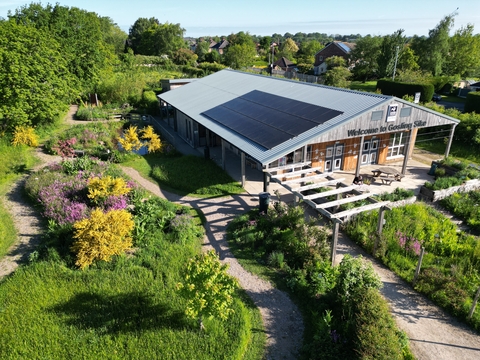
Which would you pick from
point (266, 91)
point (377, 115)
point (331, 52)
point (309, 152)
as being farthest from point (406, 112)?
point (331, 52)

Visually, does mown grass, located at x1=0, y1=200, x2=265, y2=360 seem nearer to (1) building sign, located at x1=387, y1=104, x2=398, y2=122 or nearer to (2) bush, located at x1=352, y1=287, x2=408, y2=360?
(2) bush, located at x1=352, y1=287, x2=408, y2=360

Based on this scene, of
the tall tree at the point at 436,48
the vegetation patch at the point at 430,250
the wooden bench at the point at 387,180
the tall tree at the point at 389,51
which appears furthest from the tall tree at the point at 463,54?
the vegetation patch at the point at 430,250

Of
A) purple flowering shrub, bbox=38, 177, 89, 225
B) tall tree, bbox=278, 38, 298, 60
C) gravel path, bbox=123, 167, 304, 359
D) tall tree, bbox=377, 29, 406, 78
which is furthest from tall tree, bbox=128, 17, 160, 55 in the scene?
gravel path, bbox=123, 167, 304, 359

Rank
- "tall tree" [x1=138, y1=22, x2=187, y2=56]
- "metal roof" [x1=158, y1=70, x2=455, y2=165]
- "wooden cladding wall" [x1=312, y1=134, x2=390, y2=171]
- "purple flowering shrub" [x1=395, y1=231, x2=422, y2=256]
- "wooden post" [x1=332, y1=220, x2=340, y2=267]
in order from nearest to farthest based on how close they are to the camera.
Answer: "wooden post" [x1=332, y1=220, x2=340, y2=267], "purple flowering shrub" [x1=395, y1=231, x2=422, y2=256], "metal roof" [x1=158, y1=70, x2=455, y2=165], "wooden cladding wall" [x1=312, y1=134, x2=390, y2=171], "tall tree" [x1=138, y1=22, x2=187, y2=56]

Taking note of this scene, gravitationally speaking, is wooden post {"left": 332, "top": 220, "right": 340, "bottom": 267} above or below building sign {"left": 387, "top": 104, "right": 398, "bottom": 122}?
below

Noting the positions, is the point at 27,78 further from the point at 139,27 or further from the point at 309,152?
the point at 139,27

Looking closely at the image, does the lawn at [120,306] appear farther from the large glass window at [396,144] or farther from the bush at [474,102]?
the bush at [474,102]
